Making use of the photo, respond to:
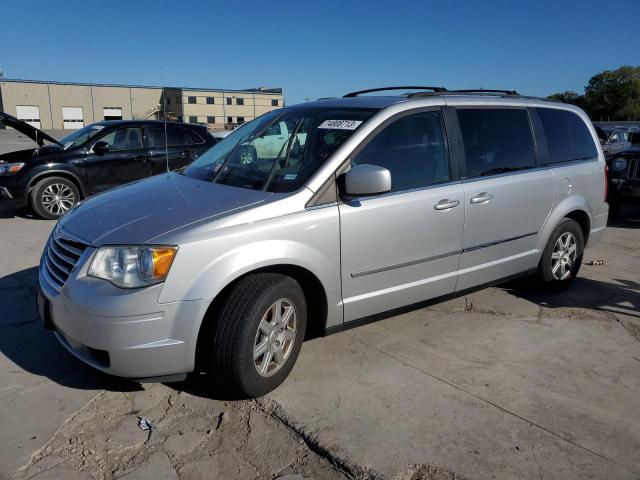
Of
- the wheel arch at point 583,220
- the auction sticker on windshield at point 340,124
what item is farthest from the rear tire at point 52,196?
the wheel arch at point 583,220

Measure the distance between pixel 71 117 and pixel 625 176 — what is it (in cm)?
6156

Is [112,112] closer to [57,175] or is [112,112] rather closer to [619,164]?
[57,175]

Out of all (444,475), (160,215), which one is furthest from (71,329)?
(444,475)

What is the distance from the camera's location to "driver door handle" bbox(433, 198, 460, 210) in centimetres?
372

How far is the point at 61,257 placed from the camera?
311 cm

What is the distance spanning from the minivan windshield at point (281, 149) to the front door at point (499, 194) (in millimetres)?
1009

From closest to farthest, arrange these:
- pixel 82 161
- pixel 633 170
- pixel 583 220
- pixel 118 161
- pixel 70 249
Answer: pixel 70 249, pixel 583 220, pixel 633 170, pixel 82 161, pixel 118 161

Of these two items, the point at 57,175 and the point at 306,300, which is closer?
the point at 306,300

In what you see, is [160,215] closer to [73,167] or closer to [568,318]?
[568,318]

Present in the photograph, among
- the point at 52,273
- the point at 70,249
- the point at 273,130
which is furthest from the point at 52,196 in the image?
the point at 70,249

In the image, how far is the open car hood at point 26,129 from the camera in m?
8.13

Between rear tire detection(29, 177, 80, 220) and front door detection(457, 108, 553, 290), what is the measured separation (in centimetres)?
673

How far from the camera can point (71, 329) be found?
9.39ft

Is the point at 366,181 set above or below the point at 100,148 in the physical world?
A: below
